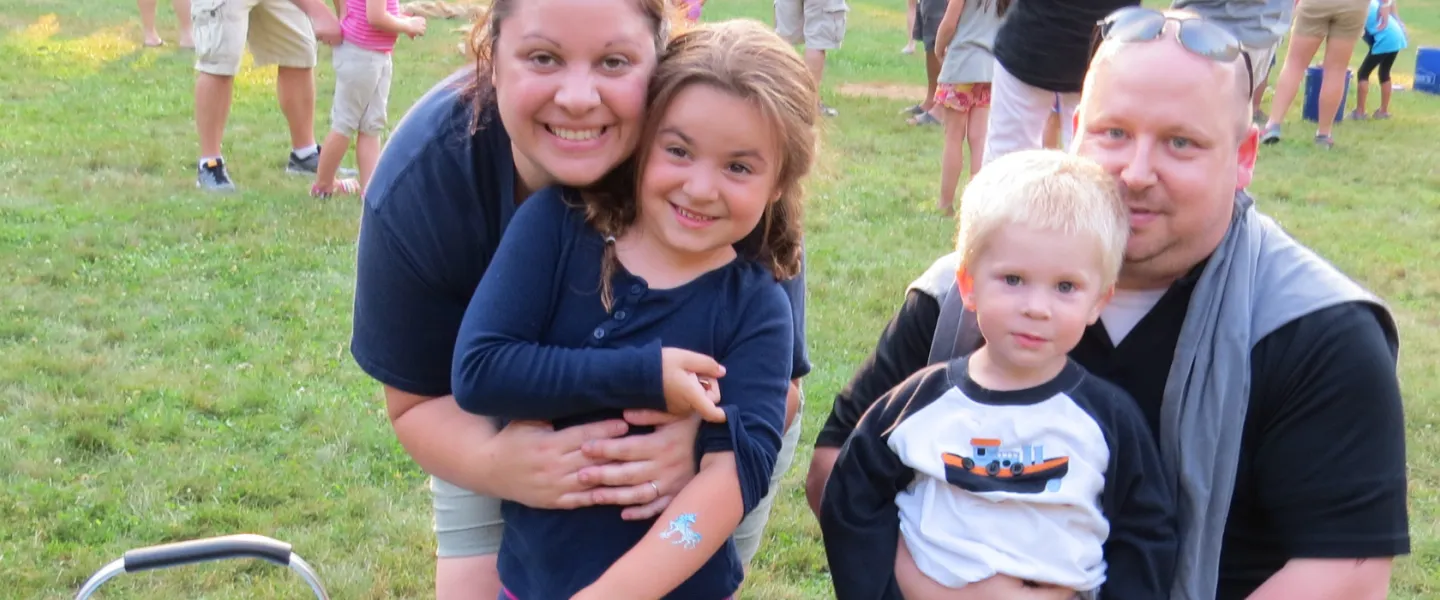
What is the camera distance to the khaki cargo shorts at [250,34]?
7.09m

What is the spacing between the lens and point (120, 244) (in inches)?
248

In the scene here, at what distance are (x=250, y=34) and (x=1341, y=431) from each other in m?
6.74

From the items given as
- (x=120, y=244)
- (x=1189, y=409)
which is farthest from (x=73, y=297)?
(x=1189, y=409)

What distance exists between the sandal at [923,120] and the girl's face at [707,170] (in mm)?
8870

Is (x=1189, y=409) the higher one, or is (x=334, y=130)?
(x=1189, y=409)

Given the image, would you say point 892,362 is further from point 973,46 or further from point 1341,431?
point 973,46

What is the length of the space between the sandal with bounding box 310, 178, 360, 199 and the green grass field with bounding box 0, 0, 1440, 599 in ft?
0.31

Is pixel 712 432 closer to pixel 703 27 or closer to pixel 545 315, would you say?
pixel 545 315

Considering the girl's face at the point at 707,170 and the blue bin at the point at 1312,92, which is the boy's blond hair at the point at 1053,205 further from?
the blue bin at the point at 1312,92

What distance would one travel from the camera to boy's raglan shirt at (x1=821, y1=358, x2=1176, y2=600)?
2.04 meters

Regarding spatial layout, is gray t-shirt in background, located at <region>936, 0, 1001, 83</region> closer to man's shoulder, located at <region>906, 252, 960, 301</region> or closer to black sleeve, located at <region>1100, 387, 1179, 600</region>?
man's shoulder, located at <region>906, 252, 960, 301</region>

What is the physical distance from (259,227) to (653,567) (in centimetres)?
521

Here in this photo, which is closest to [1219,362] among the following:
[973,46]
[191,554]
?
[191,554]

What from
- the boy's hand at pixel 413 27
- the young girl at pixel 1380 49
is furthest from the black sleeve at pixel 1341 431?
the young girl at pixel 1380 49
